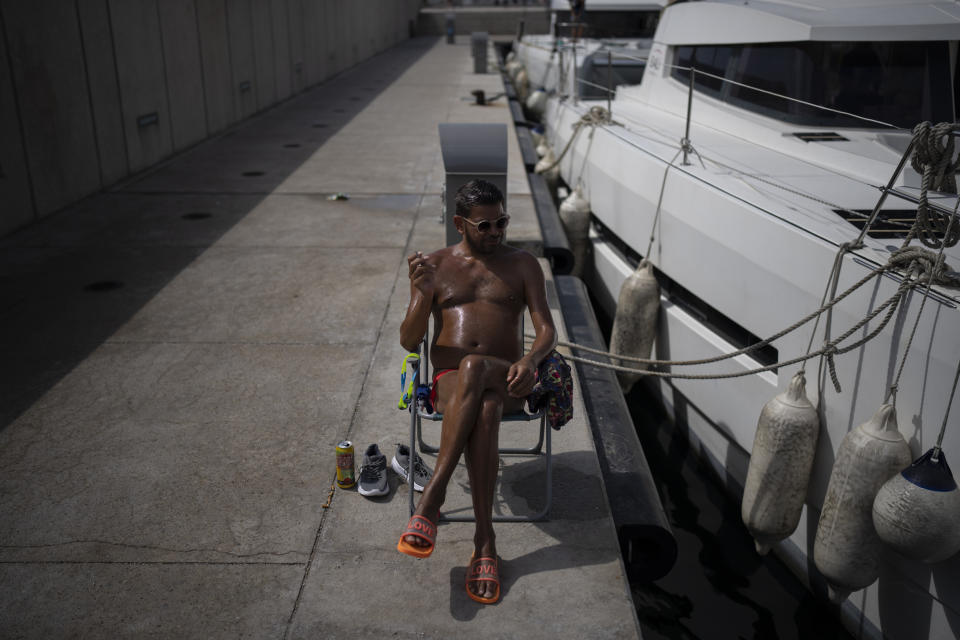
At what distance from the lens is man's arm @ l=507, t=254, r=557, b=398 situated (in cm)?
272

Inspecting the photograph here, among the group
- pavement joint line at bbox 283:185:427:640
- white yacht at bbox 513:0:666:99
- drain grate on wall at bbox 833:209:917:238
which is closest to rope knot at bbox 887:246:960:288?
drain grate on wall at bbox 833:209:917:238

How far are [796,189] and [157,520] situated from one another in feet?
12.5

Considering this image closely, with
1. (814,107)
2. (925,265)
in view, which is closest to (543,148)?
(814,107)

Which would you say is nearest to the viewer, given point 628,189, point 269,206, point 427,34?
point 628,189

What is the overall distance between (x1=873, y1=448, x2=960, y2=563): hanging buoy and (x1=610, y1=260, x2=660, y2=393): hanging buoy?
7.57 ft

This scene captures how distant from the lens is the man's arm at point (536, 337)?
2.72m

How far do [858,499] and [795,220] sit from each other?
1523 mm

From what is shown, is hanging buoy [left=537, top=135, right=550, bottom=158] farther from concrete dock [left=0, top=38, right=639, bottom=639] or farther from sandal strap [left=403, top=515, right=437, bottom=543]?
sandal strap [left=403, top=515, right=437, bottom=543]

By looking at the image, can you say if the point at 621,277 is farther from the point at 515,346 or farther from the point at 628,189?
the point at 515,346

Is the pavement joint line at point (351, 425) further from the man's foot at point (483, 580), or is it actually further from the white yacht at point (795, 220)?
the white yacht at point (795, 220)

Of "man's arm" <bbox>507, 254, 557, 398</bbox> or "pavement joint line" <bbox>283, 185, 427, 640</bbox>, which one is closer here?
"pavement joint line" <bbox>283, 185, 427, 640</bbox>

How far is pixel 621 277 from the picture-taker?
20.4ft

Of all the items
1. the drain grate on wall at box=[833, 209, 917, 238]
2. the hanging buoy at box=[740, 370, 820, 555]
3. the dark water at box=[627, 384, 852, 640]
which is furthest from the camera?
the drain grate on wall at box=[833, 209, 917, 238]

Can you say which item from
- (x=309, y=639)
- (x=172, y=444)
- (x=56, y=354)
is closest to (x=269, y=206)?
(x=56, y=354)
